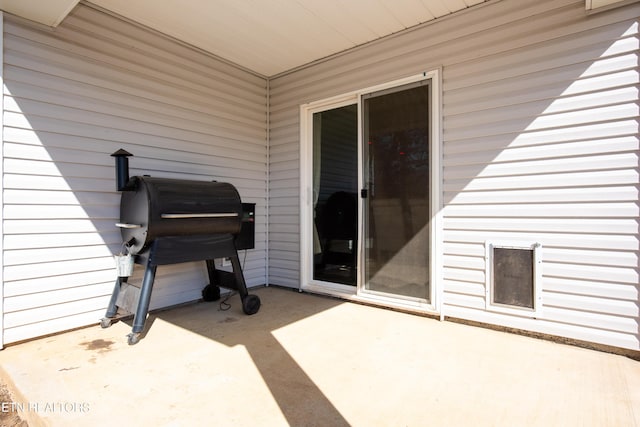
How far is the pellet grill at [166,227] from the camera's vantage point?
2490 mm

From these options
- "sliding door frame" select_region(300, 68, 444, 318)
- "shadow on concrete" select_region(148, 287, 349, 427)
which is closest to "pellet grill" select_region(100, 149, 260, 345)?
"shadow on concrete" select_region(148, 287, 349, 427)

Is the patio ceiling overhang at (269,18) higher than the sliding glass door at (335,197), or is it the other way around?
the patio ceiling overhang at (269,18)

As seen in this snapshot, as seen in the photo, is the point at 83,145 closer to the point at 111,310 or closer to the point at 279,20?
the point at 111,310

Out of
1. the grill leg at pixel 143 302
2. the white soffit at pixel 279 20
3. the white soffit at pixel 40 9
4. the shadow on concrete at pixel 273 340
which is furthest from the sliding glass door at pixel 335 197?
the white soffit at pixel 40 9

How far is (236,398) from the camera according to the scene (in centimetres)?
173

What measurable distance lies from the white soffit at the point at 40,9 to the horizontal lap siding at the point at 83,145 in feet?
0.30

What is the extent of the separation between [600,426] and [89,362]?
2.82 m

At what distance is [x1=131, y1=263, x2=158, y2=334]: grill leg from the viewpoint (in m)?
2.42

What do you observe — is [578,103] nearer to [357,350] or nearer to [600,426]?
[600,426]

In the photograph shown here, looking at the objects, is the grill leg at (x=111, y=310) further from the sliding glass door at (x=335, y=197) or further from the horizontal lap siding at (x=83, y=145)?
the sliding glass door at (x=335, y=197)

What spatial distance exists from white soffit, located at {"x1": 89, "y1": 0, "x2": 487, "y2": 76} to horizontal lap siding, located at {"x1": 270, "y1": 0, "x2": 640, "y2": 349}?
0.94 feet

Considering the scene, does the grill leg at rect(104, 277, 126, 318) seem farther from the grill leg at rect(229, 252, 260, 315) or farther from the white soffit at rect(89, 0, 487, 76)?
the white soffit at rect(89, 0, 487, 76)

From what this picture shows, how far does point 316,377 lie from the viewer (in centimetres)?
194

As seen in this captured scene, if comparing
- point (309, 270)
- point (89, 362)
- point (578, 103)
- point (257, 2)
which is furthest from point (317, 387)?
point (257, 2)
